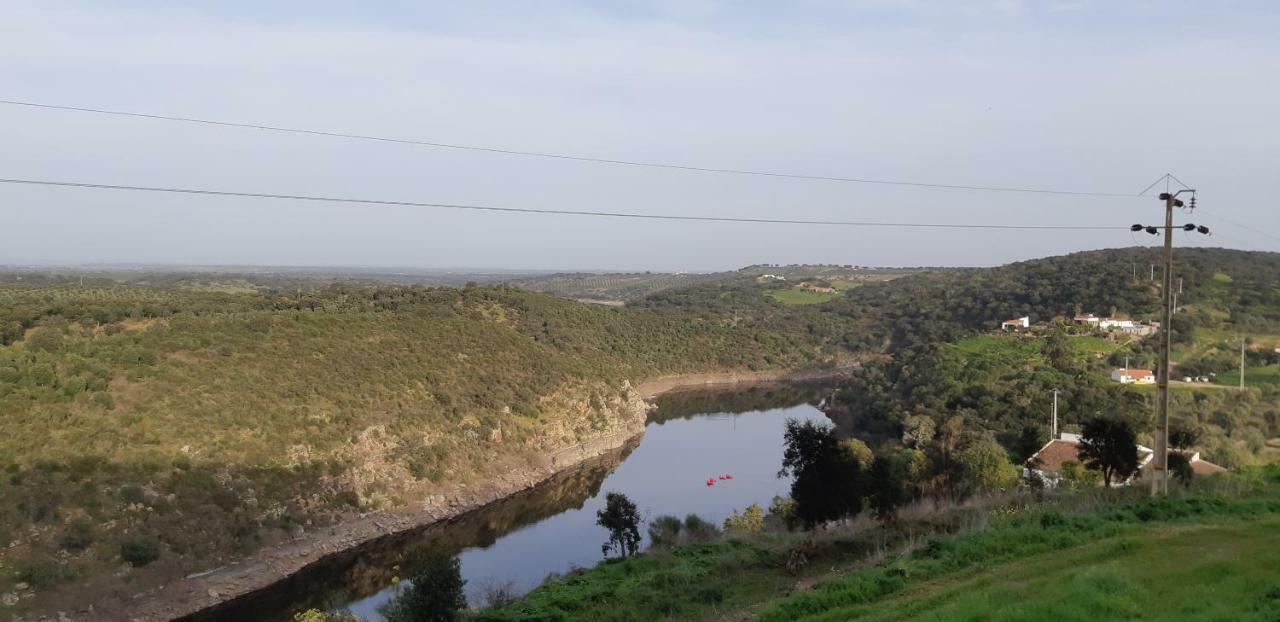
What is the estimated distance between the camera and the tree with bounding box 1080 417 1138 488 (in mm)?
14203

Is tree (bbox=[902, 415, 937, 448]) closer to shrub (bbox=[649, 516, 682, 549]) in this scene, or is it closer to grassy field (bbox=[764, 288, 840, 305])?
shrub (bbox=[649, 516, 682, 549])

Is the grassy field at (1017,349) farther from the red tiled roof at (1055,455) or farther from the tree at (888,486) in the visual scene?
the tree at (888,486)

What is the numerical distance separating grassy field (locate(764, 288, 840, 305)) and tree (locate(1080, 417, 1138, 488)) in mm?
81672

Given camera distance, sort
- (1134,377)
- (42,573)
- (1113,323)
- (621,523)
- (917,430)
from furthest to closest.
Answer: (1113,323)
(917,430)
(1134,377)
(621,523)
(42,573)

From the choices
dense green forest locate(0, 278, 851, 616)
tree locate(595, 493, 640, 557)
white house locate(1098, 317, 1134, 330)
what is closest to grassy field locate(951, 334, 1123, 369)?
white house locate(1098, 317, 1134, 330)

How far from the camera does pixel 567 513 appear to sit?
31.8 meters

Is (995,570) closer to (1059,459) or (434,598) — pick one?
(434,598)

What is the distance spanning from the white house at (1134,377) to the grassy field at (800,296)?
66.1m

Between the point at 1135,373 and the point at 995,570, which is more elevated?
the point at 995,570

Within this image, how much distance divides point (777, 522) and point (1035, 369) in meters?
18.2

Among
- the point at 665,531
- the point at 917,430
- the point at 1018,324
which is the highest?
the point at 1018,324

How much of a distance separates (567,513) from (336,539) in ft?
32.2

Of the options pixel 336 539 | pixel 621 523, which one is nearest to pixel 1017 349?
pixel 621 523

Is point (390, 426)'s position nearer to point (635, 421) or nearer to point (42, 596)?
point (42, 596)
